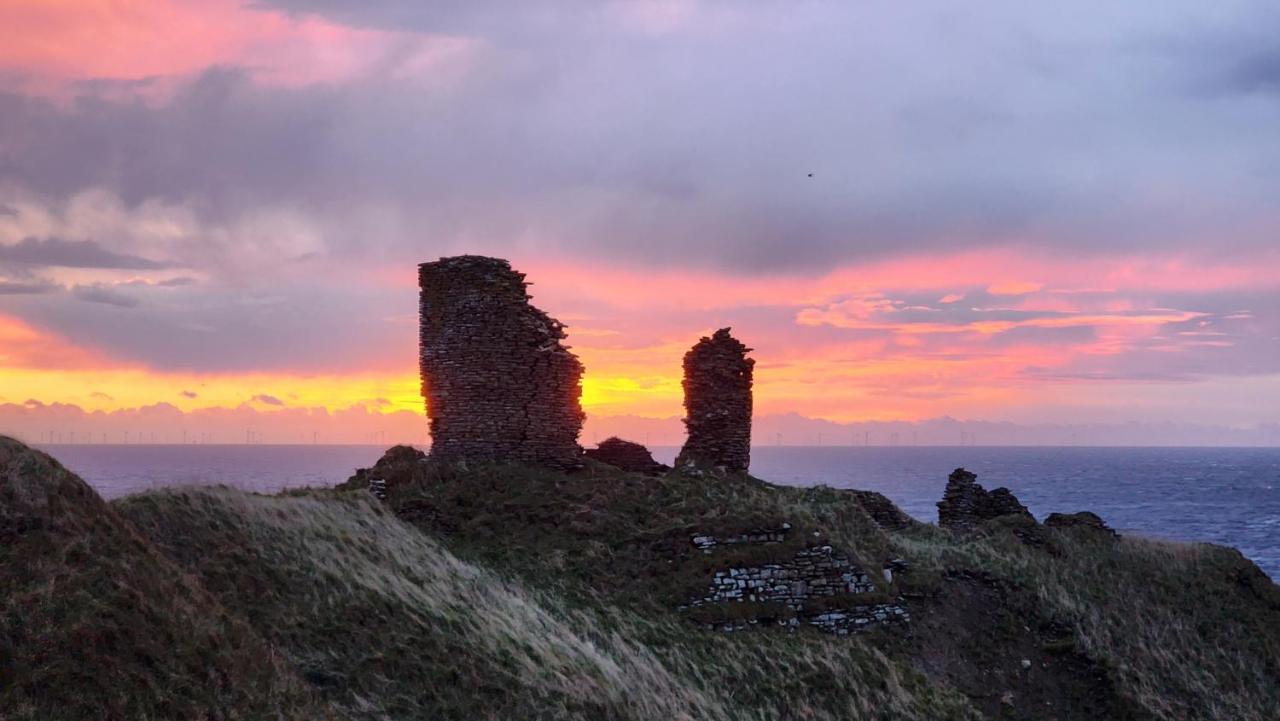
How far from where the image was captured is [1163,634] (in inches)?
1113

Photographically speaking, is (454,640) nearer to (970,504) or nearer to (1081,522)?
(1081,522)

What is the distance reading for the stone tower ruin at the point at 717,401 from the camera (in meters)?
34.1

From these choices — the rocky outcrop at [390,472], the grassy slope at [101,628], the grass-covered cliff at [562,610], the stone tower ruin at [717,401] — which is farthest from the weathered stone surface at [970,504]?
the grassy slope at [101,628]

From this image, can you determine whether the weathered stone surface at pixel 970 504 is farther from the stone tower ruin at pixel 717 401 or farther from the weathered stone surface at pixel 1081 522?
the stone tower ruin at pixel 717 401

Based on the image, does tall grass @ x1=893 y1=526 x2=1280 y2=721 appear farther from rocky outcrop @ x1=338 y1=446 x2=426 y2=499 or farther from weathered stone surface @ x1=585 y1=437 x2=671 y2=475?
rocky outcrop @ x1=338 y1=446 x2=426 y2=499

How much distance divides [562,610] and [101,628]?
11.0 metres

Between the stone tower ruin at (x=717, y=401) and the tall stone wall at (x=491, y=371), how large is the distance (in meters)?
6.21

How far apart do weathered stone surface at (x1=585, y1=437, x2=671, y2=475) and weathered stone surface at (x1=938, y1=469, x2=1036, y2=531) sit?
45.8ft

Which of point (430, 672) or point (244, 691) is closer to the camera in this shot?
point (244, 691)

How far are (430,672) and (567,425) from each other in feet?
50.1

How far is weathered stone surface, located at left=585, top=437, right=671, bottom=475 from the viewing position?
116 feet

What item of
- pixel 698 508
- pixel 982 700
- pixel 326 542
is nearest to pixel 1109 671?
pixel 982 700

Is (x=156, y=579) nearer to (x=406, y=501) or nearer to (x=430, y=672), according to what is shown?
(x=430, y=672)

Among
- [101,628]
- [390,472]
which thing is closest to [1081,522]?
[390,472]
